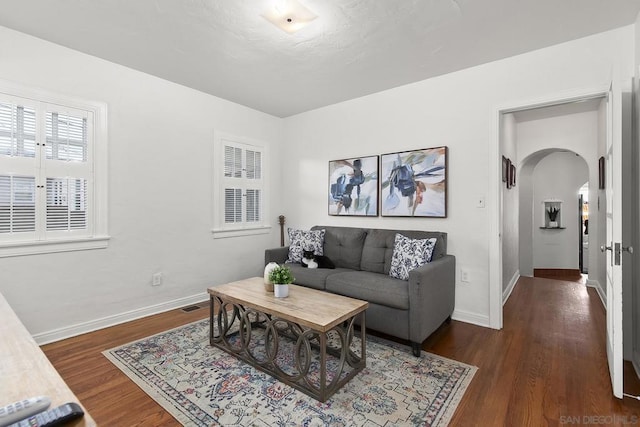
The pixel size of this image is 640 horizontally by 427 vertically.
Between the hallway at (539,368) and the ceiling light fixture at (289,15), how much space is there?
9.00 feet

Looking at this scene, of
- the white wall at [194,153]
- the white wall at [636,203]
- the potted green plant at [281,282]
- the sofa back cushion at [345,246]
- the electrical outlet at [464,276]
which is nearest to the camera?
the white wall at [636,203]

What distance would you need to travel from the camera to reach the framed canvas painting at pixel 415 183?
11.0 ft

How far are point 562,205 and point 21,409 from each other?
7.56 meters

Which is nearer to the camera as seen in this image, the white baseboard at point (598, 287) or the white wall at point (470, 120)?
the white wall at point (470, 120)

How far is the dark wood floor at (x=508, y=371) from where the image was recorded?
1.79 metres

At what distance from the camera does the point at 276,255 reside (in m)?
3.84

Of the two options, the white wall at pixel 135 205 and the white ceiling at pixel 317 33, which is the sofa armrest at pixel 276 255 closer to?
the white wall at pixel 135 205

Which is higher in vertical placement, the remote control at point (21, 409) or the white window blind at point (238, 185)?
the white window blind at point (238, 185)

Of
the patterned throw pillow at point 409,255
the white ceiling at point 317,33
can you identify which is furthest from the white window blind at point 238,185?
the patterned throw pillow at point 409,255

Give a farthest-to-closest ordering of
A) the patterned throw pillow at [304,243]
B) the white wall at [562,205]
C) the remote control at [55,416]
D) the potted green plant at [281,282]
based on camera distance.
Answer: the white wall at [562,205], the patterned throw pillow at [304,243], the potted green plant at [281,282], the remote control at [55,416]

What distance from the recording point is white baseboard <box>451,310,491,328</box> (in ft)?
Result: 10.2

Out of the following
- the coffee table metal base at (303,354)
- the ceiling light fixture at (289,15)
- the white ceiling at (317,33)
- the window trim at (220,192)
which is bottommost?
the coffee table metal base at (303,354)

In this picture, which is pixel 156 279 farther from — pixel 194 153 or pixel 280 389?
pixel 280 389

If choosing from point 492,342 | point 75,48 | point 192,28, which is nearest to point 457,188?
point 492,342
